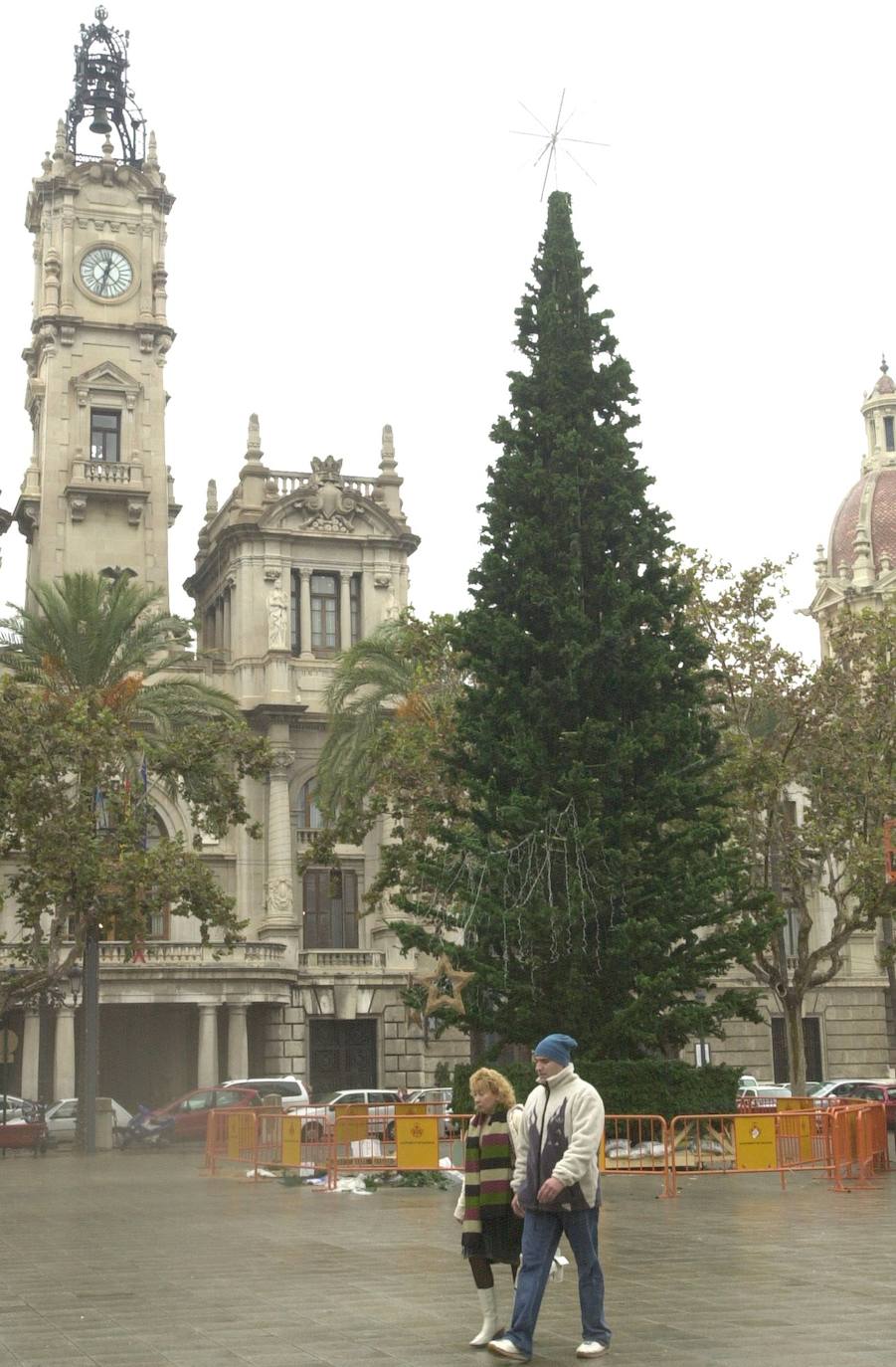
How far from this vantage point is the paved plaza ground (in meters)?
10.2

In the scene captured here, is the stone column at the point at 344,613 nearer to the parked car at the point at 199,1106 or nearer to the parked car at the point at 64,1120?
the parked car at the point at 64,1120

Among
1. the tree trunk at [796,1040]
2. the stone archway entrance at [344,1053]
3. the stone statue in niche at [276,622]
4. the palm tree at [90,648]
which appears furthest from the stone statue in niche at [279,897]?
the tree trunk at [796,1040]

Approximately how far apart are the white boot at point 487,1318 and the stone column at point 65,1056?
40.4m

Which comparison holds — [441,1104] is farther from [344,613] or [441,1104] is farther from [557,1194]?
[344,613]

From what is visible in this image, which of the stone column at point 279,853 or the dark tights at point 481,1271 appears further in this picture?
the stone column at point 279,853

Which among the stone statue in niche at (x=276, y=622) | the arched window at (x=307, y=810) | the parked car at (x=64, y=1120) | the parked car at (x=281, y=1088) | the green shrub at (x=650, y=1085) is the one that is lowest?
the parked car at (x=64, y=1120)

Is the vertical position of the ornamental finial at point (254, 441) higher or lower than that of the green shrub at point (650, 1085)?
higher

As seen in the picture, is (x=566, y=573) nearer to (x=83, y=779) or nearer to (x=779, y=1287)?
(x=83, y=779)

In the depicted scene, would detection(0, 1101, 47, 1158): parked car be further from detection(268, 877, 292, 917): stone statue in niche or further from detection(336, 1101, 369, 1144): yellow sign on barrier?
detection(268, 877, 292, 917): stone statue in niche

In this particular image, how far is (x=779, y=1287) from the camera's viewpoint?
12797 millimetres

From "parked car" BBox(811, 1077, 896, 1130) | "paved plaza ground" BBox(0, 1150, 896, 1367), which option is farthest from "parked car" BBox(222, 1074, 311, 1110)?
"paved plaza ground" BBox(0, 1150, 896, 1367)

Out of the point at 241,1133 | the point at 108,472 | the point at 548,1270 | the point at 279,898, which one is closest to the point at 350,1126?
the point at 241,1133

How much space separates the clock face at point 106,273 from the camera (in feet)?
195

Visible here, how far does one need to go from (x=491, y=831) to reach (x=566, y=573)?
464 cm
